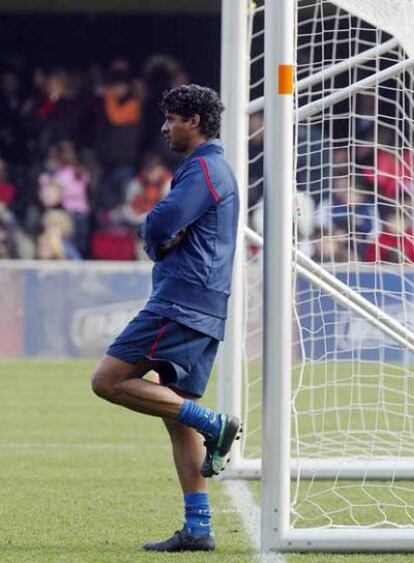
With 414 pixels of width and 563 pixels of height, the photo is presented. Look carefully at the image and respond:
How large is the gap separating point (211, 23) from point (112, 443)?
14.6 metres

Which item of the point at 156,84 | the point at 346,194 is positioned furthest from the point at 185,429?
the point at 156,84

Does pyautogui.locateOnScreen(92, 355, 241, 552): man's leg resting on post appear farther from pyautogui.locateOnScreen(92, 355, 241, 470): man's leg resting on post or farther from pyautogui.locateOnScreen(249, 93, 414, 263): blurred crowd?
pyautogui.locateOnScreen(249, 93, 414, 263): blurred crowd

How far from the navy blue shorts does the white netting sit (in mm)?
678

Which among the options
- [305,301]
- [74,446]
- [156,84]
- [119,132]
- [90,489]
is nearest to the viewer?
[90,489]

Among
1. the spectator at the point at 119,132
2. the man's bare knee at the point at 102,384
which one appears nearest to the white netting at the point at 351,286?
the man's bare knee at the point at 102,384

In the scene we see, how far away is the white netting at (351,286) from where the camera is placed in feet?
25.7

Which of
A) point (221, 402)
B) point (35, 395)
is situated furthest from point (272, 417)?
point (35, 395)

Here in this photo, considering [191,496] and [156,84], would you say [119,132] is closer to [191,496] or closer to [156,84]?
[156,84]

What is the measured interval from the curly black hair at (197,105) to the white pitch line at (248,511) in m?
1.86

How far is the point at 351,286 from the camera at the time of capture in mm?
10875

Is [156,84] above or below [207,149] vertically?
above

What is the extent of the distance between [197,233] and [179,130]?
1.60 feet

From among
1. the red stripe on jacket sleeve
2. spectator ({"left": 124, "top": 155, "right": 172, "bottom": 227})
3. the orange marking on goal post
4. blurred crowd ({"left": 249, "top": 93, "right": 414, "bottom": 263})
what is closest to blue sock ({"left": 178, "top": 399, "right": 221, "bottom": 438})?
the red stripe on jacket sleeve

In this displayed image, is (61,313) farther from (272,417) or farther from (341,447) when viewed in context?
(272,417)
